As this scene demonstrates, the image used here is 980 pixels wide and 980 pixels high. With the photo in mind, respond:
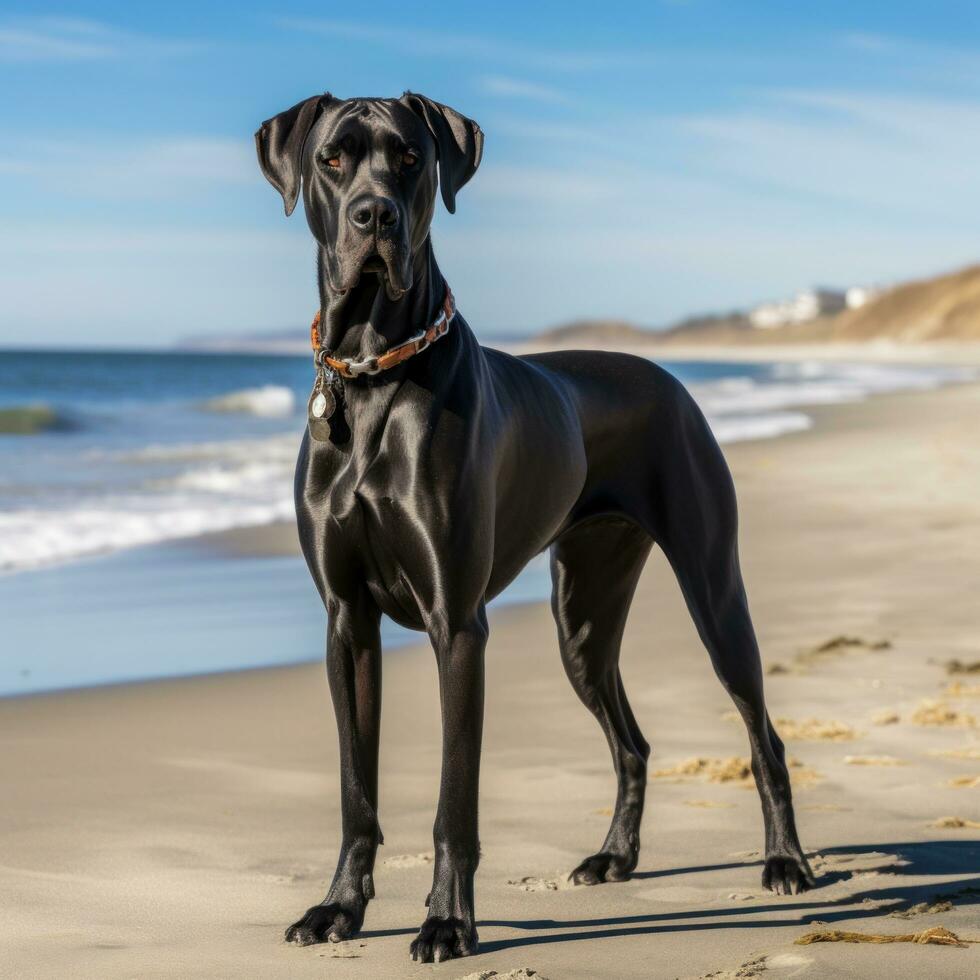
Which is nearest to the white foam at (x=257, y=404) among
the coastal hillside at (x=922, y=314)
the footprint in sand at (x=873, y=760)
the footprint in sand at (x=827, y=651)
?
the footprint in sand at (x=827, y=651)

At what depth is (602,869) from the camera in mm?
4023

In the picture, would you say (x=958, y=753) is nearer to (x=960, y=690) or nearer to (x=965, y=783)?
(x=965, y=783)

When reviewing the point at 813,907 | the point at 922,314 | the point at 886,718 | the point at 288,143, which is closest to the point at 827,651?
the point at 886,718

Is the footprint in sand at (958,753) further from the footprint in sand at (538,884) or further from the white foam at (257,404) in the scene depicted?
the white foam at (257,404)

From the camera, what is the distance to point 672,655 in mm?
6734

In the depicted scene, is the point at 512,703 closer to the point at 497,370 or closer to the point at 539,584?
the point at 497,370

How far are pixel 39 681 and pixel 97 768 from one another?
141 cm

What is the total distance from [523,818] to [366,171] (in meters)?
2.10

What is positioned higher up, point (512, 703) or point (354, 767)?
point (512, 703)

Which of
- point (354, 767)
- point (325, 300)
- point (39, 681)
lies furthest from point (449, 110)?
point (39, 681)

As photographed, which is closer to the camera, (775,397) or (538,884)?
(538,884)

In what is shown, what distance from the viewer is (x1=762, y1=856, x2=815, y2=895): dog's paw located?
12.7 ft

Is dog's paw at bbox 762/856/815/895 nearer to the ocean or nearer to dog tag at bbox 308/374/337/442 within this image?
dog tag at bbox 308/374/337/442

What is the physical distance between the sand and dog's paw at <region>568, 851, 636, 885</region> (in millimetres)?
46
